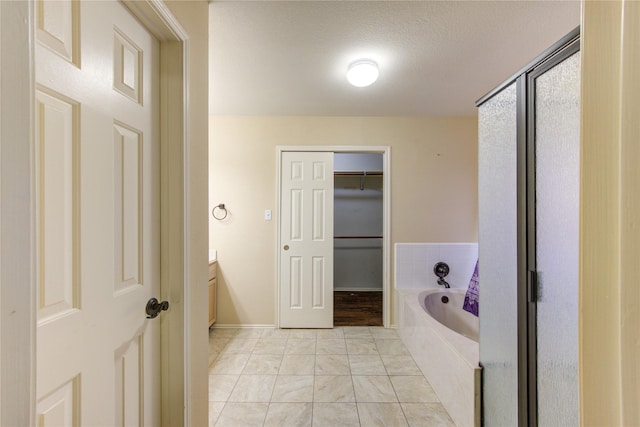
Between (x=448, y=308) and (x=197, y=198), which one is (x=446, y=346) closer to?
(x=448, y=308)

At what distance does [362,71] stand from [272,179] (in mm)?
1472

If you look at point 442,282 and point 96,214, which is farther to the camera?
Result: point 442,282

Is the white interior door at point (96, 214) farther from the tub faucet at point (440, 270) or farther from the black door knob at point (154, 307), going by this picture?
the tub faucet at point (440, 270)

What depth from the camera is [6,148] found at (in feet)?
0.94

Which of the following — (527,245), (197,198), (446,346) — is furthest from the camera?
(446,346)

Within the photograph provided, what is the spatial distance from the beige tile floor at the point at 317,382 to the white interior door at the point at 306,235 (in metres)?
0.29

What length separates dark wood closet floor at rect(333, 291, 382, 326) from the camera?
124 inches

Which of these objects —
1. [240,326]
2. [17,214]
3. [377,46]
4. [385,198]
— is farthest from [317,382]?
[377,46]

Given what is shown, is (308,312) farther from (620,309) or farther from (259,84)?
(620,309)

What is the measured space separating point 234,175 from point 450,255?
8.47ft

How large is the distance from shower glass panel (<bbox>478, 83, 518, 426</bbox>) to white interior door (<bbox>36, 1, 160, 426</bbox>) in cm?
152

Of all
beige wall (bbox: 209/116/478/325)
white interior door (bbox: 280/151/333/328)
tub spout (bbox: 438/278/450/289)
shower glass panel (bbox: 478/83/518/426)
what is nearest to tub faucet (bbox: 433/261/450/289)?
tub spout (bbox: 438/278/450/289)

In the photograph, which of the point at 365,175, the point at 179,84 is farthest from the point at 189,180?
the point at 365,175

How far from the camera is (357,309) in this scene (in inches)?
143
